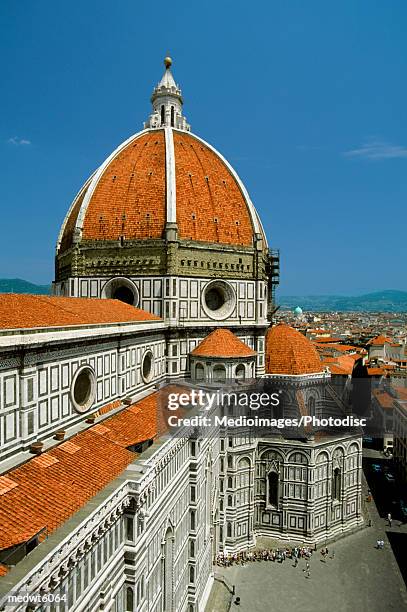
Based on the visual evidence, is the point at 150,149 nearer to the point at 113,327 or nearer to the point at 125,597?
the point at 113,327

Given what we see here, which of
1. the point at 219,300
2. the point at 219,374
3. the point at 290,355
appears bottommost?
the point at 219,374

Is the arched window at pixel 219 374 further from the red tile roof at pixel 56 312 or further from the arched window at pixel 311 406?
the arched window at pixel 311 406

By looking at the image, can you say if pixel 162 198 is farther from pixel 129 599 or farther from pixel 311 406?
pixel 129 599

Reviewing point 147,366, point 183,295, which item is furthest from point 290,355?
point 147,366

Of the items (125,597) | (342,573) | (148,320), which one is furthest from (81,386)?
(342,573)

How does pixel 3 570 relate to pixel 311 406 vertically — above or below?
above

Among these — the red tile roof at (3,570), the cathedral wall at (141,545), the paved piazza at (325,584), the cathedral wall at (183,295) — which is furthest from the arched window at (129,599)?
the cathedral wall at (183,295)

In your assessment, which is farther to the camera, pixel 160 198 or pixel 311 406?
pixel 311 406
